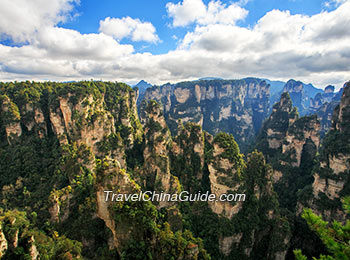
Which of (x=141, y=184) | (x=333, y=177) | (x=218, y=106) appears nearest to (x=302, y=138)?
(x=333, y=177)

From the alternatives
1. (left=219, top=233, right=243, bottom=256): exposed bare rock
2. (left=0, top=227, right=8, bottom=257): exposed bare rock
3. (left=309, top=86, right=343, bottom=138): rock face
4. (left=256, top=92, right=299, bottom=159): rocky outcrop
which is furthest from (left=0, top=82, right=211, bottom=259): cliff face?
(left=309, top=86, right=343, bottom=138): rock face

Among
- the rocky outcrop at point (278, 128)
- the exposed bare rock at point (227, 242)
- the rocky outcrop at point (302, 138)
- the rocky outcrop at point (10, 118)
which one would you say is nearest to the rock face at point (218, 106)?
the rocky outcrop at point (278, 128)

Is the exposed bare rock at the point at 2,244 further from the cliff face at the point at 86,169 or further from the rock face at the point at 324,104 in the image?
the rock face at the point at 324,104

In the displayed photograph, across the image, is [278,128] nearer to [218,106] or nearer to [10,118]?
[218,106]

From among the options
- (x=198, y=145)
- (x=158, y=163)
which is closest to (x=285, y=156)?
(x=198, y=145)

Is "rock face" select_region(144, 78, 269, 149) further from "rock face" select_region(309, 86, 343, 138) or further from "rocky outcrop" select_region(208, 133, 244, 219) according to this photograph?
"rocky outcrop" select_region(208, 133, 244, 219)
